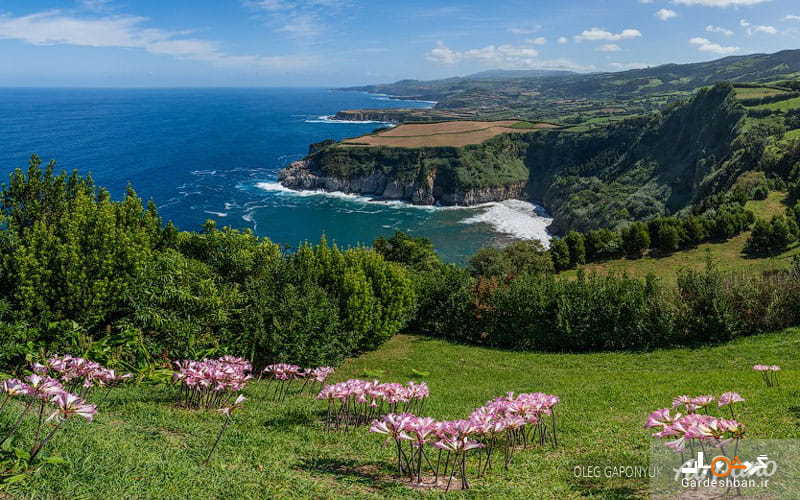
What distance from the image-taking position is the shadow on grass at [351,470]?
24.5ft

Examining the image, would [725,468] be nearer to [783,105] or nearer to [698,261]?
[698,261]

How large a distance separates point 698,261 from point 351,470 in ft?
140

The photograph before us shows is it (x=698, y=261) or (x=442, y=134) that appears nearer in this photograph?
(x=698, y=261)

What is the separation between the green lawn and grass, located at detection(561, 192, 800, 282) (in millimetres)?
24335

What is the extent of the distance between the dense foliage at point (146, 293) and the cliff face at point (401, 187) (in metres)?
91.2

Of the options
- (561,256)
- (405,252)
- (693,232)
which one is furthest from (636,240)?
(405,252)

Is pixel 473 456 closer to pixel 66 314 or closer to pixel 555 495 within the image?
pixel 555 495

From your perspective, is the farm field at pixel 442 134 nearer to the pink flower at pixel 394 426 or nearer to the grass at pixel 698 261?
the grass at pixel 698 261

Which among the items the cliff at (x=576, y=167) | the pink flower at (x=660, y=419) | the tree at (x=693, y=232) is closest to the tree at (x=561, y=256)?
the tree at (x=693, y=232)

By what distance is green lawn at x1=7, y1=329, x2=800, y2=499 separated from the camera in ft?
22.7

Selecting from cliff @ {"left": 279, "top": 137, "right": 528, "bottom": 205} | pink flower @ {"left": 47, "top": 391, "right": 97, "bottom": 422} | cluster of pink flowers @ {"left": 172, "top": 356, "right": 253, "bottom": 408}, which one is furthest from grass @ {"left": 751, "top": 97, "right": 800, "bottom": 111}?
pink flower @ {"left": 47, "top": 391, "right": 97, "bottom": 422}

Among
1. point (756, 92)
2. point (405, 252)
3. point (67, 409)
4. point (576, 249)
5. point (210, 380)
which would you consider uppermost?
point (756, 92)

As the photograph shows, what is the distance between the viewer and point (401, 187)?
120 m

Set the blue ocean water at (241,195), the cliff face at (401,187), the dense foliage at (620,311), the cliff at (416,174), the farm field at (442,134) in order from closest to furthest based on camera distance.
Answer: the dense foliage at (620,311)
the blue ocean water at (241,195)
the cliff face at (401,187)
the cliff at (416,174)
the farm field at (442,134)
